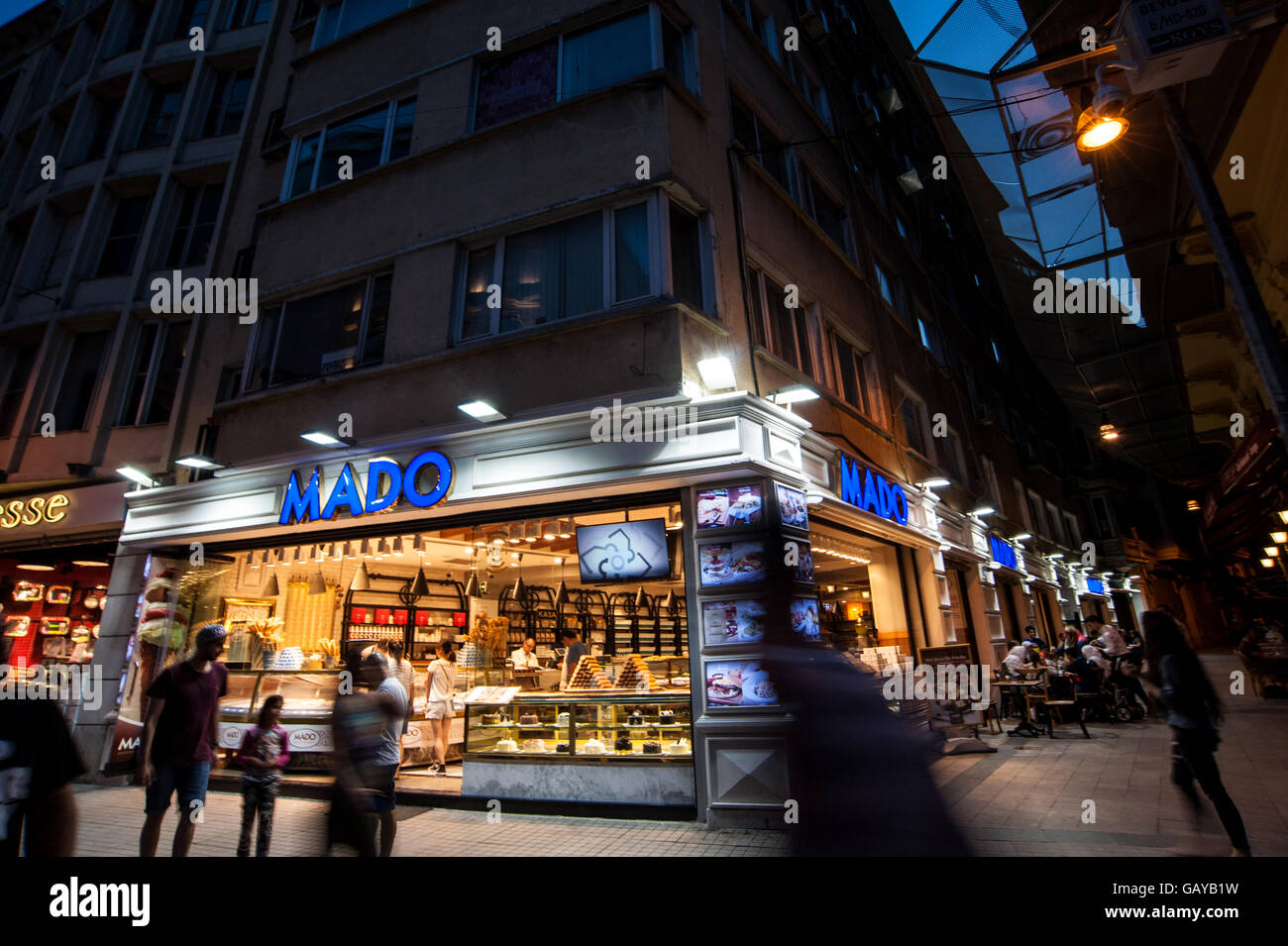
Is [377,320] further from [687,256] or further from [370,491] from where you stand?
[687,256]

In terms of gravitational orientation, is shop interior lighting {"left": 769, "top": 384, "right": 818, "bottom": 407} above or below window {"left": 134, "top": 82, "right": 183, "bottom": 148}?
below

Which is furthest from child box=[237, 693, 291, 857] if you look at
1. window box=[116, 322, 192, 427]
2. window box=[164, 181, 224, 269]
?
window box=[164, 181, 224, 269]

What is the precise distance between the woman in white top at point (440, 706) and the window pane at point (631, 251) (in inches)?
264

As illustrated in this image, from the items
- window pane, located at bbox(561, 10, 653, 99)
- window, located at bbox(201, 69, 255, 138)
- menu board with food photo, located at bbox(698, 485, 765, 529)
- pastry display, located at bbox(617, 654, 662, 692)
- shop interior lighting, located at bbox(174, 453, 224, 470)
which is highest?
window, located at bbox(201, 69, 255, 138)

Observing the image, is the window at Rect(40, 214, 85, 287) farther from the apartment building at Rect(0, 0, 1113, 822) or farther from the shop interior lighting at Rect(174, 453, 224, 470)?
the shop interior lighting at Rect(174, 453, 224, 470)

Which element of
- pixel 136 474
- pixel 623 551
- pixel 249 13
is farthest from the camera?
pixel 249 13

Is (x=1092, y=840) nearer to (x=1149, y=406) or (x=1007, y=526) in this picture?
(x=1007, y=526)

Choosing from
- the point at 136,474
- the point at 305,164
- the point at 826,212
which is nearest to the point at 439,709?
the point at 136,474

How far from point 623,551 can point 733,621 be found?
1880 mm

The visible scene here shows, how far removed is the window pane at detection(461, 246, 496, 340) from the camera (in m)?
9.00

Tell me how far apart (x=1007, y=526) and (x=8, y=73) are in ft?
110

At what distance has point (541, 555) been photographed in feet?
42.4

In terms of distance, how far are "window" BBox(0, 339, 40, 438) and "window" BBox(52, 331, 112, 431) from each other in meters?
0.92

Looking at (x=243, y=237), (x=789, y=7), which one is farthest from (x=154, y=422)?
(x=789, y=7)
